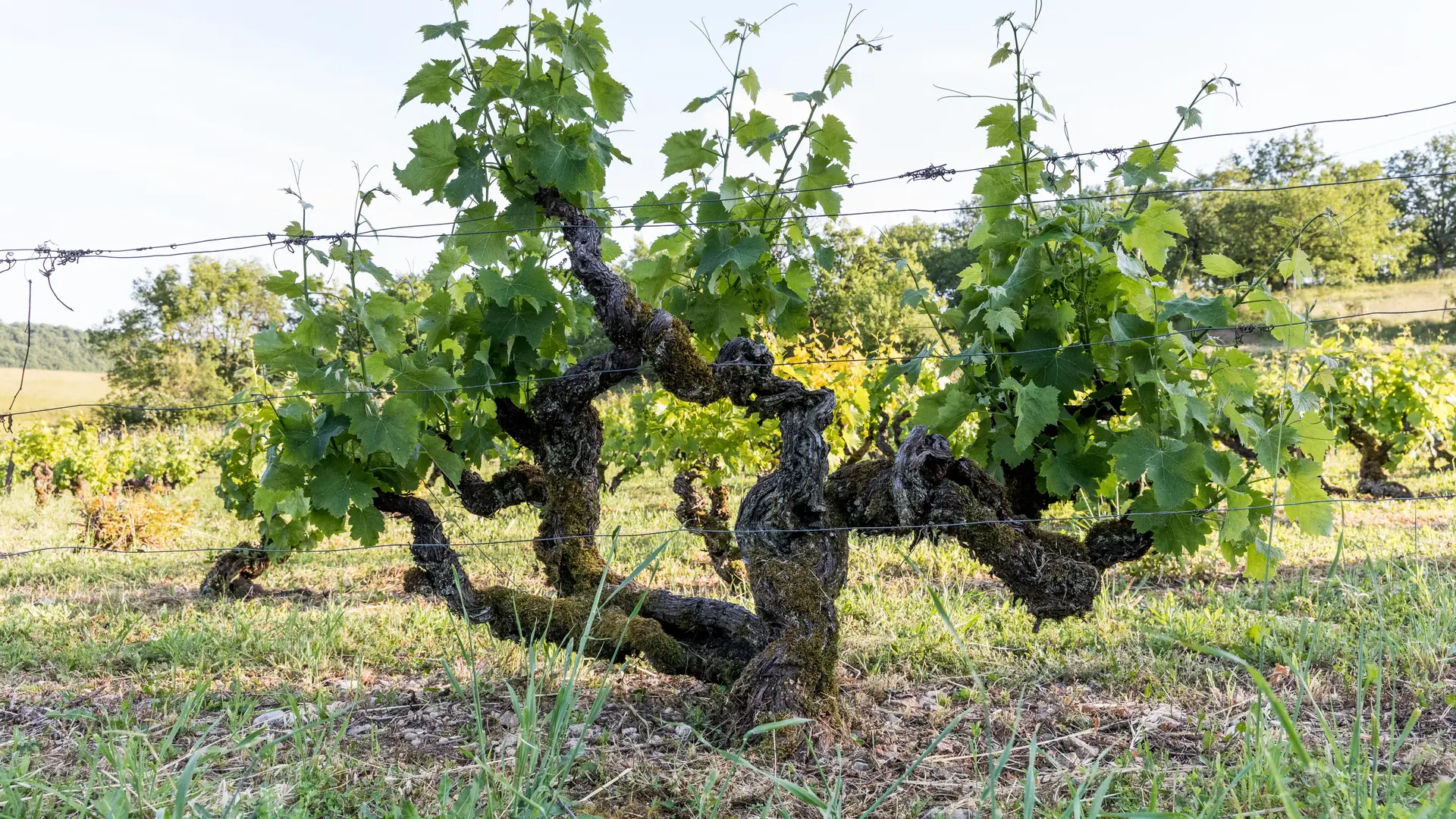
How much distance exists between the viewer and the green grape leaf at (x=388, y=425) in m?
2.99

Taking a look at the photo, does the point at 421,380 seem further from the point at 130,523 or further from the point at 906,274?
the point at 906,274

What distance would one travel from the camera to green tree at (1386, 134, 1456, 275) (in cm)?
4469

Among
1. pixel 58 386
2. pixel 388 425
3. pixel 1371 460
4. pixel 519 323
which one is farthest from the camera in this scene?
pixel 58 386

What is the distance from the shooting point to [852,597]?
4.79m

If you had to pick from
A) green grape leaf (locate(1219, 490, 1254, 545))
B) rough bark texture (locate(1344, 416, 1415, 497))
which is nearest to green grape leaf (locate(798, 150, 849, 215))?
green grape leaf (locate(1219, 490, 1254, 545))

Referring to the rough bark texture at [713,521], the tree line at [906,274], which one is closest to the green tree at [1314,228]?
the tree line at [906,274]

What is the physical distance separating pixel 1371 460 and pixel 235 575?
10.3m

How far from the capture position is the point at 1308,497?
2951 mm

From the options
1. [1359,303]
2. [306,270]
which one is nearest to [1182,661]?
[306,270]

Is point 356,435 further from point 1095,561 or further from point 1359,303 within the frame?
point 1359,303

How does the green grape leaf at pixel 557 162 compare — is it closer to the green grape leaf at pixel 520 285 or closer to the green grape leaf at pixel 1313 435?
the green grape leaf at pixel 520 285

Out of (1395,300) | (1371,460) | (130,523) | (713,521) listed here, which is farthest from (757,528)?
(1395,300)

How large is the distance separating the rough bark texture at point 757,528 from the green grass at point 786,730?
21 cm

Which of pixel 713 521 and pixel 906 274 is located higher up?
pixel 906 274
